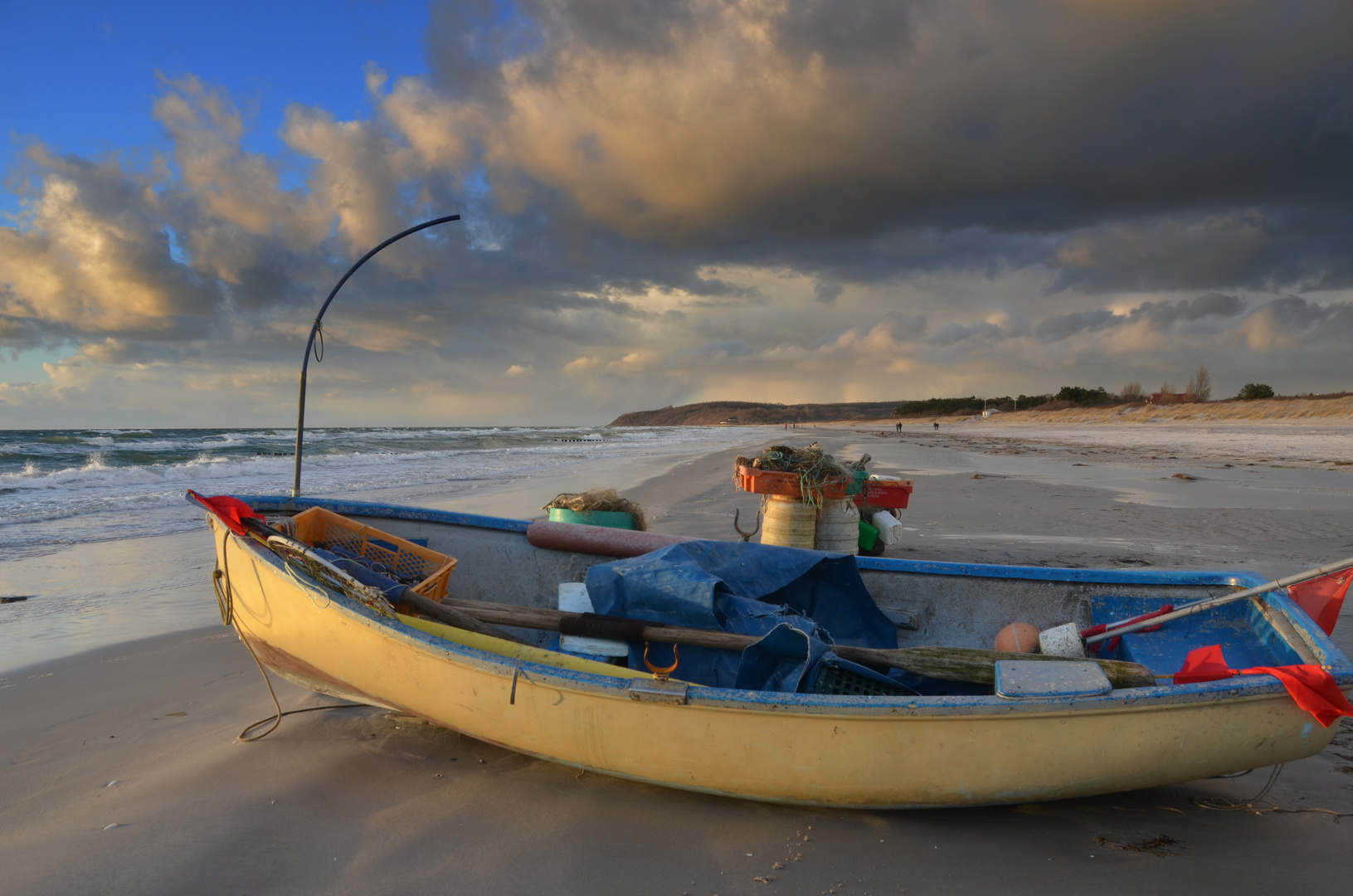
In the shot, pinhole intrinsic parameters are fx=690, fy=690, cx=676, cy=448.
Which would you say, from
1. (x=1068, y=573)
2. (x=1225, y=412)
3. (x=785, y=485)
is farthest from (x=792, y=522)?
(x=1225, y=412)

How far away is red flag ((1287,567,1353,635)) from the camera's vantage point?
3.01m

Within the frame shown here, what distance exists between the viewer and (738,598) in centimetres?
372

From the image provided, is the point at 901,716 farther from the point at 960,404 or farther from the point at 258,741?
the point at 960,404

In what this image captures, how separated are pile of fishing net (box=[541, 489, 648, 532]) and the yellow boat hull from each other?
115 inches

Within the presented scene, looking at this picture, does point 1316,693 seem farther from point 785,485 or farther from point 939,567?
point 785,485

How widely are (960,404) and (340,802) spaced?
104m

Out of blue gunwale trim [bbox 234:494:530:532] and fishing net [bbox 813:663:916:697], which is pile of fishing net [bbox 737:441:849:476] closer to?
blue gunwale trim [bbox 234:494:530:532]

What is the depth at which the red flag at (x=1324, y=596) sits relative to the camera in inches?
119

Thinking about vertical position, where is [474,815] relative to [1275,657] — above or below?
below

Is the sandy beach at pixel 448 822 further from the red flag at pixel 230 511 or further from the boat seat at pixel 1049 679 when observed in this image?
the red flag at pixel 230 511

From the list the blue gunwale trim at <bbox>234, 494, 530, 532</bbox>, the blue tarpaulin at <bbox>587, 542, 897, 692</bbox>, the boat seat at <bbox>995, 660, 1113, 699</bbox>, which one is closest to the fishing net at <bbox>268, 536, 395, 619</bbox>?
the blue tarpaulin at <bbox>587, 542, 897, 692</bbox>

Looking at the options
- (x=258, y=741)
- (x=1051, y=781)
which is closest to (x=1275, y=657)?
(x=1051, y=781)

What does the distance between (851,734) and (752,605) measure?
4.21ft

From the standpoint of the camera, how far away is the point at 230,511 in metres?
3.56
